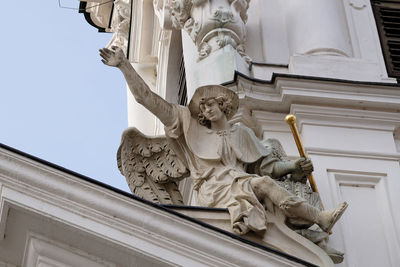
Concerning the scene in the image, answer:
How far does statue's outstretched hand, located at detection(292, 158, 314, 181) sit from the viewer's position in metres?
12.2

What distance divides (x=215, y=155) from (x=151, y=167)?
90 cm

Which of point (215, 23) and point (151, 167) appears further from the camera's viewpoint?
point (215, 23)

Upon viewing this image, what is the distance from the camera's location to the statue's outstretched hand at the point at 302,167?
12227mm

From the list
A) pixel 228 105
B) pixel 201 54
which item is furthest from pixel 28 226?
pixel 201 54

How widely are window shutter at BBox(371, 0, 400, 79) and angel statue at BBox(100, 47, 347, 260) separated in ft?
10.1

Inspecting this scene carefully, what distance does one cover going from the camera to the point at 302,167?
12.2m

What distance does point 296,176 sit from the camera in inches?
484

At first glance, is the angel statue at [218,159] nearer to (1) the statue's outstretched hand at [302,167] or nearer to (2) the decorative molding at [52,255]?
(1) the statue's outstretched hand at [302,167]

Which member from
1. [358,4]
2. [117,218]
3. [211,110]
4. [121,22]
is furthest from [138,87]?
[121,22]

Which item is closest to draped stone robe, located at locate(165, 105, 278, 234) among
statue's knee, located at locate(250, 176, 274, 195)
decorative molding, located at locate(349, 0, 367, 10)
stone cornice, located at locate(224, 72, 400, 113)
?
statue's knee, located at locate(250, 176, 274, 195)

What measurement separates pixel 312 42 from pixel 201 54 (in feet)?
3.62

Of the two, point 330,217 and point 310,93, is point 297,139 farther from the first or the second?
point 310,93

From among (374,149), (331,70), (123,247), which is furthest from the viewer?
(331,70)

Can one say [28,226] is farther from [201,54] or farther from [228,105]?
[201,54]
